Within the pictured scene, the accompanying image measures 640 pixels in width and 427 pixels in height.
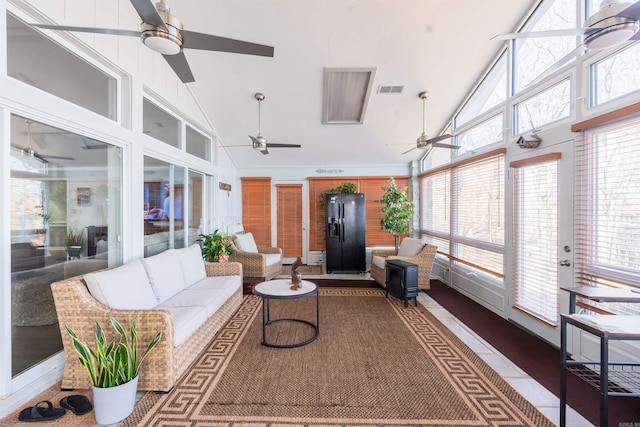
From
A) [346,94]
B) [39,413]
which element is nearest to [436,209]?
[346,94]

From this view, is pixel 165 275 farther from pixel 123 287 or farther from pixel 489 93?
pixel 489 93

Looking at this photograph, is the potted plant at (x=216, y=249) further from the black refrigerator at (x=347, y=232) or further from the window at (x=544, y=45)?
the window at (x=544, y=45)

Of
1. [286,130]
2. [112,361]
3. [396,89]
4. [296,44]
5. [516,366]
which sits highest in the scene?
[296,44]

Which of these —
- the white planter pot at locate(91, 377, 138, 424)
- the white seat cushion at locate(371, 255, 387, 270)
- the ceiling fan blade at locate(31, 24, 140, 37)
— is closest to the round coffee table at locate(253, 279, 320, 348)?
the white planter pot at locate(91, 377, 138, 424)

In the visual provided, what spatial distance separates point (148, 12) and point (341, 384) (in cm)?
271

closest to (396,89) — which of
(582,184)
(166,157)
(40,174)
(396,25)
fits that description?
(396,25)

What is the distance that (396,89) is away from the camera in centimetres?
414

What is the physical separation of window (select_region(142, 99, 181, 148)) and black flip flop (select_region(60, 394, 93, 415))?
2659 mm

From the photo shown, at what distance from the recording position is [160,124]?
3582mm

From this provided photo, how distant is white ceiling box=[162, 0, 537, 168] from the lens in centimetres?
301

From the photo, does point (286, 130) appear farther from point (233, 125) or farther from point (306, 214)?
point (306, 214)

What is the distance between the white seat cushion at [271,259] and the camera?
16.0 ft

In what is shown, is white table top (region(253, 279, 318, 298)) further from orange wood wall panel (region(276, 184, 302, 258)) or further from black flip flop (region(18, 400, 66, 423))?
orange wood wall panel (region(276, 184, 302, 258))

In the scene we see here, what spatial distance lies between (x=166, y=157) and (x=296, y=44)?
229cm
